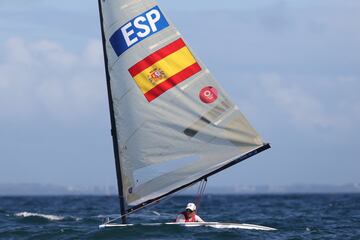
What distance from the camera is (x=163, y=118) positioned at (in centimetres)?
2253

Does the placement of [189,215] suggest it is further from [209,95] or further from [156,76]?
[156,76]

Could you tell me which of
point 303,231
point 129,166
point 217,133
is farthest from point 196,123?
point 303,231

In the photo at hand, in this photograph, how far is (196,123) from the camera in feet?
74.1

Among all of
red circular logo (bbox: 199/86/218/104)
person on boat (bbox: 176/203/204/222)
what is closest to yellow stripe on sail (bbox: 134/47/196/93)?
red circular logo (bbox: 199/86/218/104)

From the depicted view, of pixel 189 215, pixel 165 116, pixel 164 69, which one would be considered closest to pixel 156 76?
pixel 164 69

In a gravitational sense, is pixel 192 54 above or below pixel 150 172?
above

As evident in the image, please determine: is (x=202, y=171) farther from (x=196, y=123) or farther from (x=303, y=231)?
(x=303, y=231)

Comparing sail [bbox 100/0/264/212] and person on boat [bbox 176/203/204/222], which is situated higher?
sail [bbox 100/0/264/212]

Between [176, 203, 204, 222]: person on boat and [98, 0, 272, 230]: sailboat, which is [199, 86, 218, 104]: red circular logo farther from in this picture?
[176, 203, 204, 222]: person on boat

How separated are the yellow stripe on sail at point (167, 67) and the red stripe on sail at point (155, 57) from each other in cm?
7

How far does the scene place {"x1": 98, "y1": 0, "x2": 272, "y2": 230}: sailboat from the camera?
22312 millimetres

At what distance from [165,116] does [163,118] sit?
7 cm

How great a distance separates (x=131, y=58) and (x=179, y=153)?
2.73 m

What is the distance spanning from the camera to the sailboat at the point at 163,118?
22312mm
